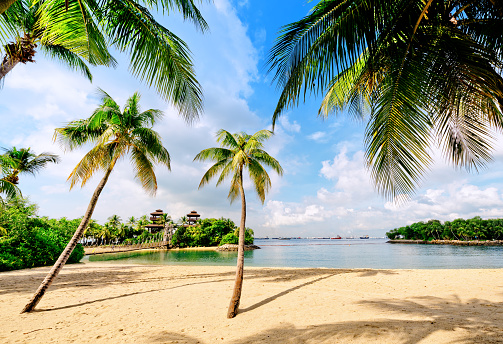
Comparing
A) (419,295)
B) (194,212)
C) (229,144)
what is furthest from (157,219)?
(419,295)

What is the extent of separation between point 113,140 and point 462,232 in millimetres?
114946

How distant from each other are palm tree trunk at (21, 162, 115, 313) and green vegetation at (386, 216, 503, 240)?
114 m

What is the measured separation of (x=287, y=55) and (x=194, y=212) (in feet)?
272

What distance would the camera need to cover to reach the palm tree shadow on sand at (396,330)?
13.0ft

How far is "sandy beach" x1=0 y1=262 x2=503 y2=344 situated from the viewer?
14.4 feet

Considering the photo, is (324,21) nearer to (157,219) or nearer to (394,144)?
(394,144)

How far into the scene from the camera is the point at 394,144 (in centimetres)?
306

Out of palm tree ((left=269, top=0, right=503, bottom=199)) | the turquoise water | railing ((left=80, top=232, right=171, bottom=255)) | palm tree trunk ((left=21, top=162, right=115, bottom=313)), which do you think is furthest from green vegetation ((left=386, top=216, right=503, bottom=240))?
palm tree trunk ((left=21, top=162, right=115, bottom=313))

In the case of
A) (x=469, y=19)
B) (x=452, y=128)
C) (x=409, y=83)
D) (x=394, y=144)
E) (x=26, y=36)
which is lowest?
(x=394, y=144)

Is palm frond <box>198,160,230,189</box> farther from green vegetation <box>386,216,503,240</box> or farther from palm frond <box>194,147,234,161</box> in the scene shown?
green vegetation <box>386,216,503,240</box>

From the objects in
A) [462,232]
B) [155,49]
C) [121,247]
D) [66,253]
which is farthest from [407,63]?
[462,232]

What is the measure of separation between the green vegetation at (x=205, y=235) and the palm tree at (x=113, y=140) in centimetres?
5513

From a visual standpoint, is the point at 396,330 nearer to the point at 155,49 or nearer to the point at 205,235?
the point at 155,49

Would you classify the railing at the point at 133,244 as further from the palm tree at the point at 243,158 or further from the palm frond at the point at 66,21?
the palm frond at the point at 66,21
